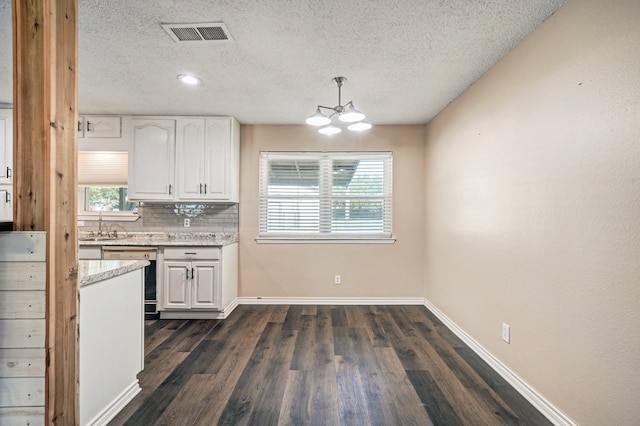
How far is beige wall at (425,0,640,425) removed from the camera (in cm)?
141

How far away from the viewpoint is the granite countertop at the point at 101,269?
1567 mm

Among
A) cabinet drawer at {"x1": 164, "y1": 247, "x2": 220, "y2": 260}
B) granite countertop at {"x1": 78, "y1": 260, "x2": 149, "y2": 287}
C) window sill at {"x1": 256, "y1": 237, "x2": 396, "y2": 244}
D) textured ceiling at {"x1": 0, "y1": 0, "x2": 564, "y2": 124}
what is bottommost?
cabinet drawer at {"x1": 164, "y1": 247, "x2": 220, "y2": 260}

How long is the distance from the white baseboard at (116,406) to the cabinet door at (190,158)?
2.23 meters

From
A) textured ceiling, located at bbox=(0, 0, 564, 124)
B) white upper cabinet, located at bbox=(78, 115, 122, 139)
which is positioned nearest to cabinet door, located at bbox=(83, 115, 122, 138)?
white upper cabinet, located at bbox=(78, 115, 122, 139)

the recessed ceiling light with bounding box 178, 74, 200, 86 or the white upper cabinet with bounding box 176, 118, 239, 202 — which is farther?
the white upper cabinet with bounding box 176, 118, 239, 202

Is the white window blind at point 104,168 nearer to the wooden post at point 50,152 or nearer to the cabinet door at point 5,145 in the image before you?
the cabinet door at point 5,145

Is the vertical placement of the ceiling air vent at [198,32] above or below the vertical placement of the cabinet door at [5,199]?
above

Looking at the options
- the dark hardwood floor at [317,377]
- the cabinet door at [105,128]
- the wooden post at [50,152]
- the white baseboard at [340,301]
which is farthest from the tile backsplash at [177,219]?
the wooden post at [50,152]

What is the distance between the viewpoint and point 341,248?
4.17 metres

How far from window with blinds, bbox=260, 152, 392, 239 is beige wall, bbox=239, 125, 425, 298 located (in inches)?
4.8

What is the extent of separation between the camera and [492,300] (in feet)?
8.19

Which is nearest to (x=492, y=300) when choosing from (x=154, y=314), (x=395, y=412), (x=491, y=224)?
(x=491, y=224)

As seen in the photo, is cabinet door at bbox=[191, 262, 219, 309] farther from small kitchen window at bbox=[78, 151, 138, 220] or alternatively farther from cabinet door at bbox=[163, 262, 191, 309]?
small kitchen window at bbox=[78, 151, 138, 220]

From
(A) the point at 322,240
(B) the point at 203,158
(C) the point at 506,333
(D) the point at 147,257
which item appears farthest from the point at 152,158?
(C) the point at 506,333
